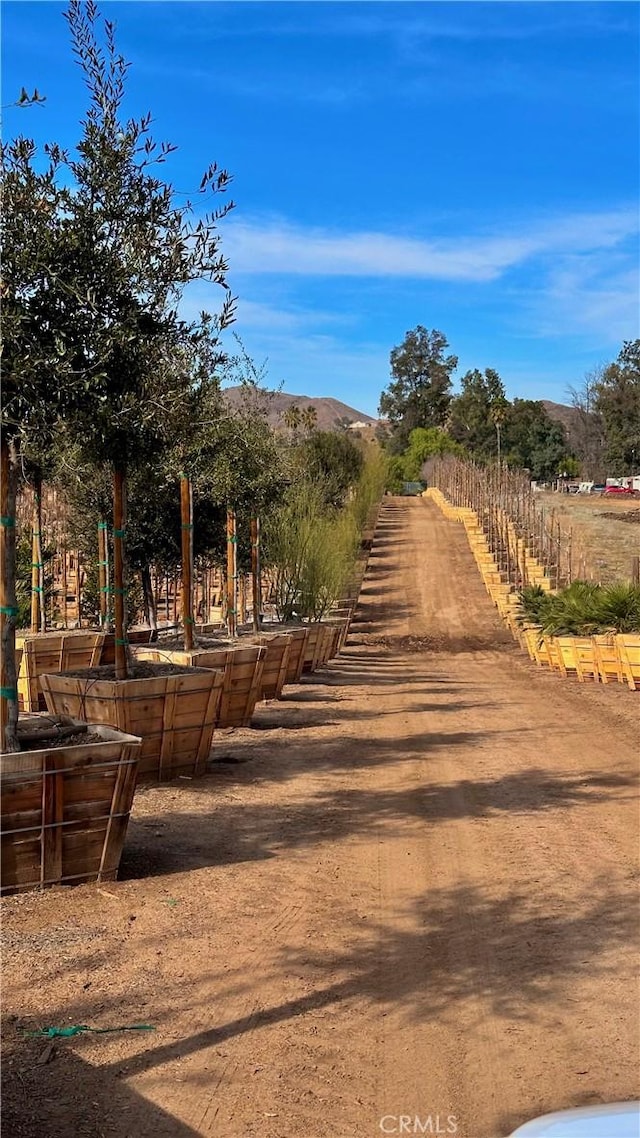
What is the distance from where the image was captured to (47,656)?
10.9 m

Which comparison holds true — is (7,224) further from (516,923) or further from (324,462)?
(324,462)

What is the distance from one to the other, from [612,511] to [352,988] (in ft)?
124

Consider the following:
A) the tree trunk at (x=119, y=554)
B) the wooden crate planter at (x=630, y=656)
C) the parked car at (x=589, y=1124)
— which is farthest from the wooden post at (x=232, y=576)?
the parked car at (x=589, y=1124)

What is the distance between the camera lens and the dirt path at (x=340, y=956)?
328 cm

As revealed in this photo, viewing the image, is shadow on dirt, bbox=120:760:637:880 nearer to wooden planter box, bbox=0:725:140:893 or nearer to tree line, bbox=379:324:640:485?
wooden planter box, bbox=0:725:140:893

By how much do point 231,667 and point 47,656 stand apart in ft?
8.17

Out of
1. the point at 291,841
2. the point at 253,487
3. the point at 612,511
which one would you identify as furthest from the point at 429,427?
the point at 291,841

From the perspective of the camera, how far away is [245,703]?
33.3 feet

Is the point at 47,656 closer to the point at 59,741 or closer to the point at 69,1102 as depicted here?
the point at 59,741

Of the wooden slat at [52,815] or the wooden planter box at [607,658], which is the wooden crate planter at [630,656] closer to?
the wooden planter box at [607,658]

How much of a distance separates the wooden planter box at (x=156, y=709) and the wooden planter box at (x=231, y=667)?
1.33 meters

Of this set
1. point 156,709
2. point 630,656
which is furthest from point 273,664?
point 630,656
